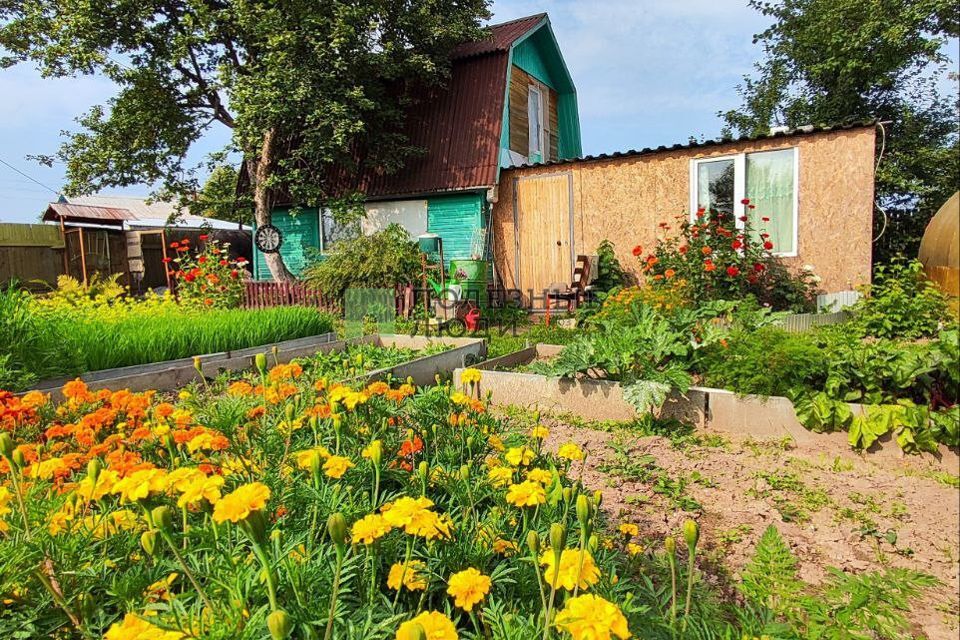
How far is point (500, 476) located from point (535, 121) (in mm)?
11544

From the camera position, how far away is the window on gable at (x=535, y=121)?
457 inches

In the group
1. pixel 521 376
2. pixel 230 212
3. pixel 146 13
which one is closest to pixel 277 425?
pixel 521 376

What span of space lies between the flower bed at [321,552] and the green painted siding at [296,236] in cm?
1053

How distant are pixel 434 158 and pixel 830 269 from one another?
6947mm

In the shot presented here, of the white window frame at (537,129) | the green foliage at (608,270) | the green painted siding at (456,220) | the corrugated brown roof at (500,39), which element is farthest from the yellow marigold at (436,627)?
the white window frame at (537,129)

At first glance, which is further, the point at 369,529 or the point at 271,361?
the point at 271,361

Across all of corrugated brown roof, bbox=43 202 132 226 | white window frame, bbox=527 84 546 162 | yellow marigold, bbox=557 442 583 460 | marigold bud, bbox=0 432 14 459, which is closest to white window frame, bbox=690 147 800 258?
white window frame, bbox=527 84 546 162

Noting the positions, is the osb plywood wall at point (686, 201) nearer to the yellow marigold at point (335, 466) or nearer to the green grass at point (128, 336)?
the green grass at point (128, 336)

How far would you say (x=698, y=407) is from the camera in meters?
3.53

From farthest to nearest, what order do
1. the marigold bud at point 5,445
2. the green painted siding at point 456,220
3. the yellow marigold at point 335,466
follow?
the green painted siding at point 456,220, the yellow marigold at point 335,466, the marigold bud at point 5,445

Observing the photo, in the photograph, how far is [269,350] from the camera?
5.26m

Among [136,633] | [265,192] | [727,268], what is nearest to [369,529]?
[136,633]

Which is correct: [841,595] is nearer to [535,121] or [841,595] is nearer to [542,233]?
[542,233]

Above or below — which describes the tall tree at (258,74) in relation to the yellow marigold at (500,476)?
above
